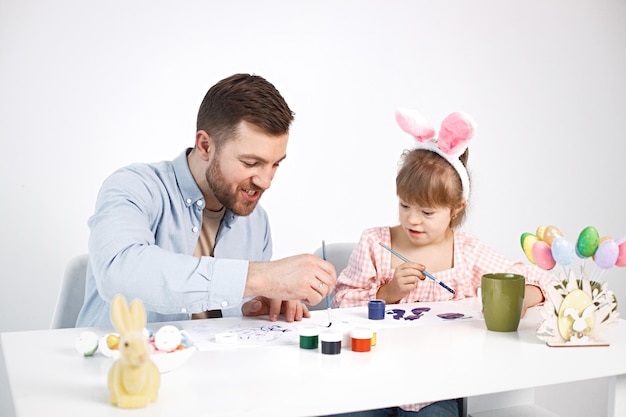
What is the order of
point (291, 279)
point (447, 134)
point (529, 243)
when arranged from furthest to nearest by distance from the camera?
point (447, 134), point (529, 243), point (291, 279)

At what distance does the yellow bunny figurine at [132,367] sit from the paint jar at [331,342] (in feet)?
1.26

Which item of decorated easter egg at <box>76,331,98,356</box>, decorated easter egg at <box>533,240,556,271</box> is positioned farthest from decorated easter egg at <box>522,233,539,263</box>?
decorated easter egg at <box>76,331,98,356</box>

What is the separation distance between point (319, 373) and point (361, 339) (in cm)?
17

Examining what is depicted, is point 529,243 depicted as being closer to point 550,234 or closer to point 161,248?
point 550,234

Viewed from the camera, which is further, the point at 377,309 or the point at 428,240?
the point at 428,240

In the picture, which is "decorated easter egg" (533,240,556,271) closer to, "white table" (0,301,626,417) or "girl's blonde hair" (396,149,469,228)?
"white table" (0,301,626,417)

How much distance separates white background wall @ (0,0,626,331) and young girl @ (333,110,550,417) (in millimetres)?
1040

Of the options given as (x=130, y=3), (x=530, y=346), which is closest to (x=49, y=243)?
(x=130, y=3)

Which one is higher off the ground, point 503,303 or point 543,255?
point 543,255

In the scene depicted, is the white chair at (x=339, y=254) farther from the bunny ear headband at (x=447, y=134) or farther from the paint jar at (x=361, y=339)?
the paint jar at (x=361, y=339)

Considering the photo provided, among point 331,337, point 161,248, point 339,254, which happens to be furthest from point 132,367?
point 339,254

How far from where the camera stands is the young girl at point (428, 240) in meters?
2.20

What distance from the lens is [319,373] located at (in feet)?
4.42

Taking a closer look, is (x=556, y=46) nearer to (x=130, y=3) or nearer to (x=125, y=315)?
(x=130, y=3)
